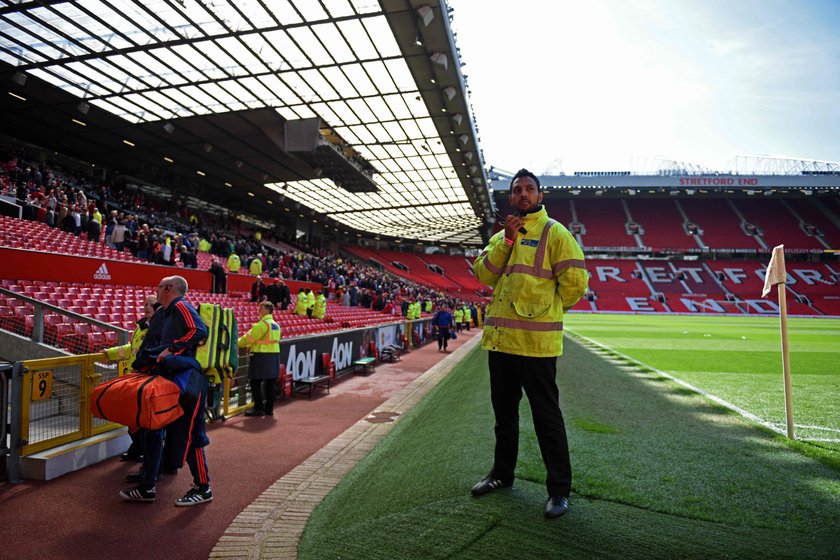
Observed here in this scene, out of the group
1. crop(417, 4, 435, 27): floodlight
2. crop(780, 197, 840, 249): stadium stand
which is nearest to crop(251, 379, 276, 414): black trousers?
crop(417, 4, 435, 27): floodlight

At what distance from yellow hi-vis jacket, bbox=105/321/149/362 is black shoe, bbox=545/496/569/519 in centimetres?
410

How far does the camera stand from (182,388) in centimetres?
370

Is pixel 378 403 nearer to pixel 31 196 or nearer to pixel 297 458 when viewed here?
pixel 297 458

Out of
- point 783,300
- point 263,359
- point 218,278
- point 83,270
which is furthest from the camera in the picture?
point 218,278

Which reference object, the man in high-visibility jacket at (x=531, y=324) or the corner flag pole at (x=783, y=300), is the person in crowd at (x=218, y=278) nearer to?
the man in high-visibility jacket at (x=531, y=324)

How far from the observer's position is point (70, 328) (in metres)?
7.29

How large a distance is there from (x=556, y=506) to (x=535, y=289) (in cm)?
120

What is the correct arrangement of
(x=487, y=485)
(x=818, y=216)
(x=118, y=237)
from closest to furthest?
(x=487, y=485) → (x=118, y=237) → (x=818, y=216)

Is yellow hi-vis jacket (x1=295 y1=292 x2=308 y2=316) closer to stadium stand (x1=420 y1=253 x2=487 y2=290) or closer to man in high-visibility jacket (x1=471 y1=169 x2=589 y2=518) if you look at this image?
man in high-visibility jacket (x1=471 y1=169 x2=589 y2=518)

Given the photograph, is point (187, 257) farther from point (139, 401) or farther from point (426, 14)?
point (139, 401)

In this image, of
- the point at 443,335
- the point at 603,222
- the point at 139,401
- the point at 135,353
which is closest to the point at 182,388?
the point at 139,401

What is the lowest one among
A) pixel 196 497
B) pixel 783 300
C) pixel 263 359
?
pixel 196 497

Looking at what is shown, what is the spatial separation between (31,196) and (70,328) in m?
11.3

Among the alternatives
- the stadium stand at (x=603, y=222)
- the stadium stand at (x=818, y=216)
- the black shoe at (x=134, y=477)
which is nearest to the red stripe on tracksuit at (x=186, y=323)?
the black shoe at (x=134, y=477)
